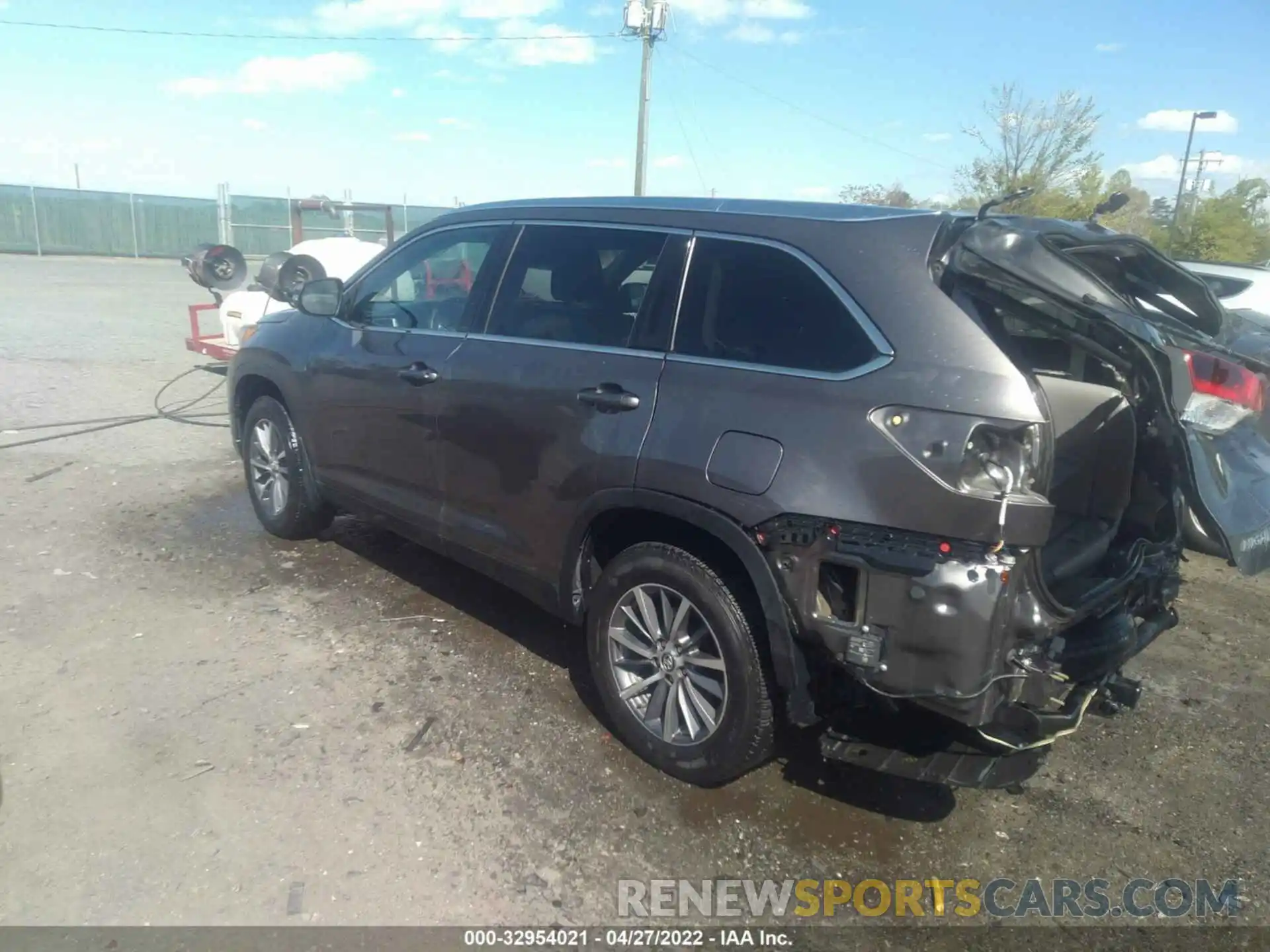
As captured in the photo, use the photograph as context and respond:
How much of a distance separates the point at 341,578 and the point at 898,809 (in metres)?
3.14

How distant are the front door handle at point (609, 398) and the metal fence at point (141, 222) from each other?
28.4 m

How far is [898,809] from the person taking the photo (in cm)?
334

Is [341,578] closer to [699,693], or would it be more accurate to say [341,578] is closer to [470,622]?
[470,622]

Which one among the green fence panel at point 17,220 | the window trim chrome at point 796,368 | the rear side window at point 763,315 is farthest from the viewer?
the green fence panel at point 17,220

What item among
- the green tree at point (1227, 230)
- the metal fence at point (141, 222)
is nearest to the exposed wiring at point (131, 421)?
the green tree at point (1227, 230)

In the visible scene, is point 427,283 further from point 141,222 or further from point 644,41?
point 141,222

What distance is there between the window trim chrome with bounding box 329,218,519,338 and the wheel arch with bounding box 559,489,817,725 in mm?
1161

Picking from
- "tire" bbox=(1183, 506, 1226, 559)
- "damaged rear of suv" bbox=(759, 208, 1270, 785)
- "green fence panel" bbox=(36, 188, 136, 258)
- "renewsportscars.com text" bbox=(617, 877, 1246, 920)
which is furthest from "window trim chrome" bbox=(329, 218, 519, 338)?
"green fence panel" bbox=(36, 188, 136, 258)

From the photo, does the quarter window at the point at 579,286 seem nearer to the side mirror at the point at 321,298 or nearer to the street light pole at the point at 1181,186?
the side mirror at the point at 321,298

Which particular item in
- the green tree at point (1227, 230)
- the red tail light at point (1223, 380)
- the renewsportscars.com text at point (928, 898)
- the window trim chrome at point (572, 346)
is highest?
the green tree at point (1227, 230)

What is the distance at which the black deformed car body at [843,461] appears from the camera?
8.90 ft

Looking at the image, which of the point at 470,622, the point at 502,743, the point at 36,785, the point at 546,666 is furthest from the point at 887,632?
the point at 36,785

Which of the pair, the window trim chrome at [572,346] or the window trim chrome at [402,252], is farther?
the window trim chrome at [402,252]

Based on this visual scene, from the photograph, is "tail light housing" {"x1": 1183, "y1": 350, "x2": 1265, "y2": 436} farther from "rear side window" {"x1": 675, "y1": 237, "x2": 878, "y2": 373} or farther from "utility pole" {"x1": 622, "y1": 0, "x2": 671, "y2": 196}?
"utility pole" {"x1": 622, "y1": 0, "x2": 671, "y2": 196}
